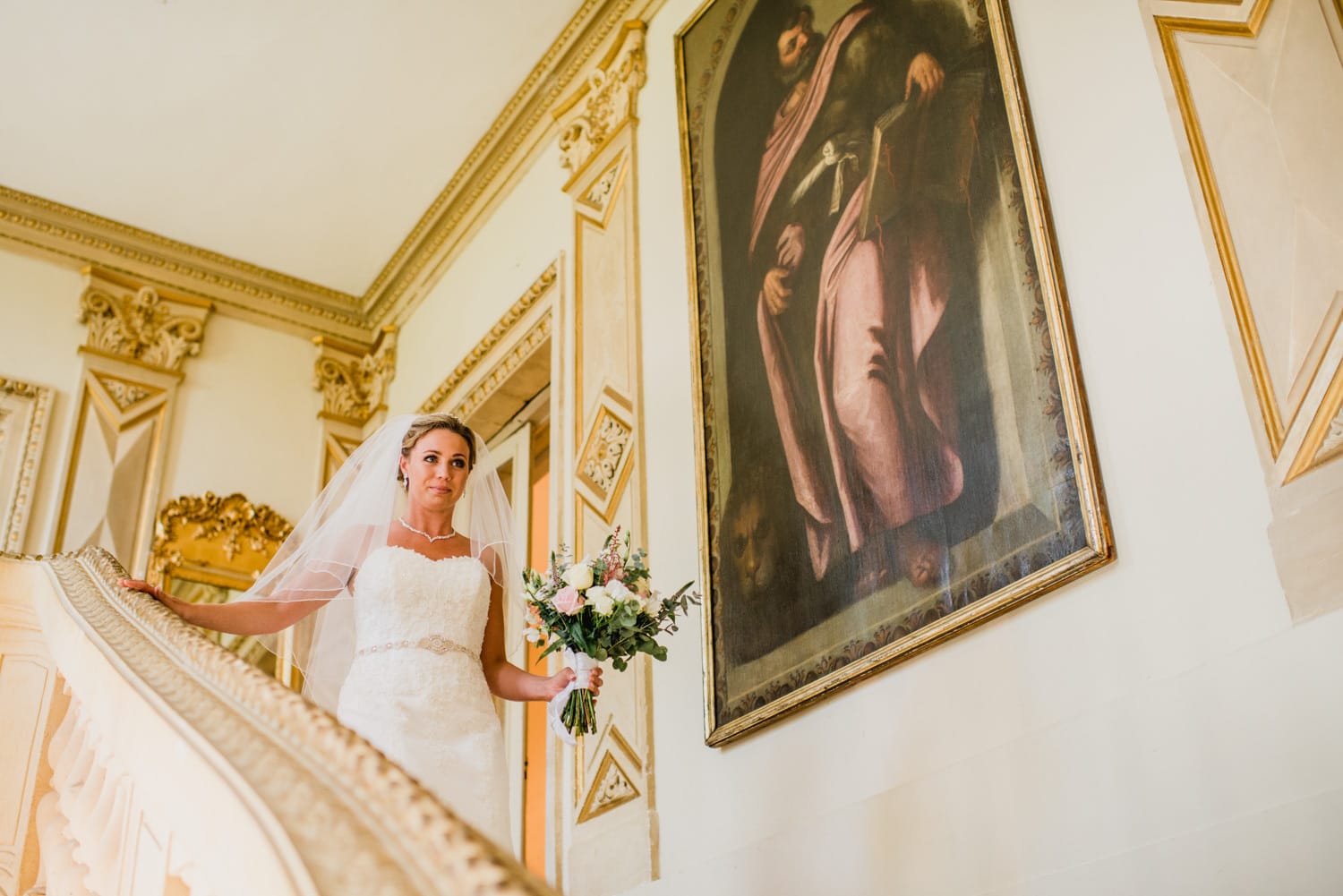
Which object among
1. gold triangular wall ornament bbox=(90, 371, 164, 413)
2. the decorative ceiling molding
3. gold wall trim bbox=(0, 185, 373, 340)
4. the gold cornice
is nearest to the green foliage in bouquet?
the gold cornice

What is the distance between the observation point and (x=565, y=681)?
4.01 metres

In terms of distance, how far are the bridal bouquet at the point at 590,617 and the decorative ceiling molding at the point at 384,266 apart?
4079mm

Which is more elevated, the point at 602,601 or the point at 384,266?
the point at 384,266

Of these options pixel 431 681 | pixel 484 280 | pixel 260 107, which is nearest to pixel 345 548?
pixel 431 681

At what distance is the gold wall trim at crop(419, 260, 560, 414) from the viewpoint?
7.30 m

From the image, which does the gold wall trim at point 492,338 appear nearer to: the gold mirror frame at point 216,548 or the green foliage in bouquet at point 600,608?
the gold mirror frame at point 216,548

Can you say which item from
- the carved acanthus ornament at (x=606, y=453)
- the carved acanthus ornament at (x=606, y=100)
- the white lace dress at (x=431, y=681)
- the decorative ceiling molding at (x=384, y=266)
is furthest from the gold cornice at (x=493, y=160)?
the white lace dress at (x=431, y=681)

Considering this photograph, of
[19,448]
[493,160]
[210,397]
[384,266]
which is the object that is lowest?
[19,448]

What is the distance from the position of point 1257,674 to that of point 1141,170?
150cm

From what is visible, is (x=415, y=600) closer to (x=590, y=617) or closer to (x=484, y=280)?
(x=590, y=617)

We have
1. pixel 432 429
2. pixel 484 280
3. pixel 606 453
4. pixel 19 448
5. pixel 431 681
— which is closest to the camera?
pixel 431 681

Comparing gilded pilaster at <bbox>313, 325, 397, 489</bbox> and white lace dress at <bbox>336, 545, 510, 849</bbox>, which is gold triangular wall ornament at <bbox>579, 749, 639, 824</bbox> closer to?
white lace dress at <bbox>336, 545, 510, 849</bbox>

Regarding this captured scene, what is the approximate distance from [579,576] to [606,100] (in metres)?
3.92

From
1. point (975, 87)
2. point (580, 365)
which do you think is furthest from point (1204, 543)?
point (580, 365)
